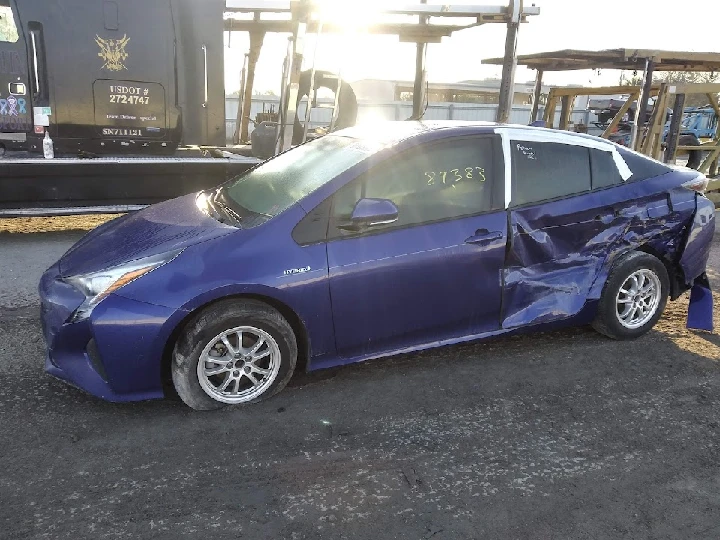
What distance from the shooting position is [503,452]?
10.0 ft

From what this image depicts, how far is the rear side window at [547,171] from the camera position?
3924 millimetres

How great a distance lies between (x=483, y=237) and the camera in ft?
12.3

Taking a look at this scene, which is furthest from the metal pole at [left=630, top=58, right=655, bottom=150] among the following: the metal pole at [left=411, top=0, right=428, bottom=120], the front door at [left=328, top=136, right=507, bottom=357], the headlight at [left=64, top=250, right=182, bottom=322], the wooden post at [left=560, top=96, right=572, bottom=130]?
the headlight at [left=64, top=250, right=182, bottom=322]

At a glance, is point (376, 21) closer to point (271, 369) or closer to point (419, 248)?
point (419, 248)

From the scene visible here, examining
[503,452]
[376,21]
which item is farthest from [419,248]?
[376,21]

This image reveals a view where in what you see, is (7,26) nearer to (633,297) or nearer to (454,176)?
(454,176)

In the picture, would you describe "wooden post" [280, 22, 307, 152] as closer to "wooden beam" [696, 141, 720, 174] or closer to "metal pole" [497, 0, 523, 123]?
"metal pole" [497, 0, 523, 123]

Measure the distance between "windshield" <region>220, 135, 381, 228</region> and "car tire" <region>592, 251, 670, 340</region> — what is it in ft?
6.27

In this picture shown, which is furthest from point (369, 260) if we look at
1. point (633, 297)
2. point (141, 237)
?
point (633, 297)

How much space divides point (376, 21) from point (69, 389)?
263 inches

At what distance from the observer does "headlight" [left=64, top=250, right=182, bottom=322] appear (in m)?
3.14

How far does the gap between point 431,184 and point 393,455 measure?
1599mm

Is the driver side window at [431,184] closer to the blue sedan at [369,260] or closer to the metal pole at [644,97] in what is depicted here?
the blue sedan at [369,260]

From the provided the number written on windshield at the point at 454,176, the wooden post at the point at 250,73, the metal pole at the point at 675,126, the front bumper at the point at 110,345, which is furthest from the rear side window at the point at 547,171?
the wooden post at the point at 250,73
